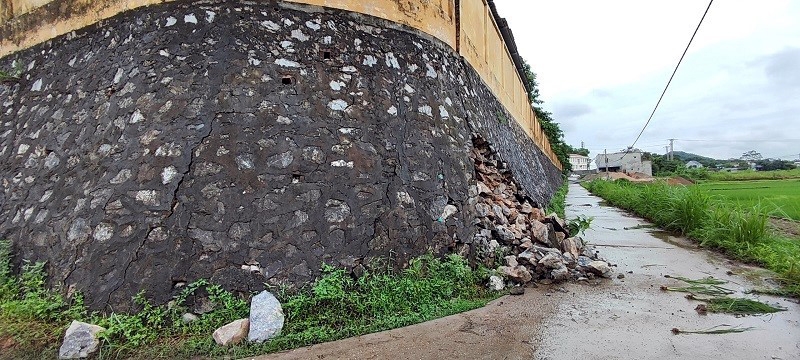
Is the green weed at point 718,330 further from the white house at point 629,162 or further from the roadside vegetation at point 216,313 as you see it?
the white house at point 629,162

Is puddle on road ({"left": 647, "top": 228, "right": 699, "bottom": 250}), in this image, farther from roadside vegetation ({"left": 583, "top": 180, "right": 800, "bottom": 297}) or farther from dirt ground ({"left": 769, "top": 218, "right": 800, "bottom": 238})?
dirt ground ({"left": 769, "top": 218, "right": 800, "bottom": 238})

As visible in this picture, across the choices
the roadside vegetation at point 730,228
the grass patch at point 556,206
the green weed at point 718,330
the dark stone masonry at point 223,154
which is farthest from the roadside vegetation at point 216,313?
the grass patch at point 556,206

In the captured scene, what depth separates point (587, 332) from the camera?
2875 mm

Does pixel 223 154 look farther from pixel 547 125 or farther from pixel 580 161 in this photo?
pixel 580 161

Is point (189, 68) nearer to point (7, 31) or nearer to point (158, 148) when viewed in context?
point (158, 148)

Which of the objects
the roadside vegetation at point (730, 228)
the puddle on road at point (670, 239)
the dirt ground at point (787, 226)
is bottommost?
the puddle on road at point (670, 239)

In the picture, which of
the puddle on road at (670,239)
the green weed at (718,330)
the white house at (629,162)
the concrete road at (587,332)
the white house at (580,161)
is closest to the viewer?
the concrete road at (587,332)

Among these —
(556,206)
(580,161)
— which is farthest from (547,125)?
(580,161)

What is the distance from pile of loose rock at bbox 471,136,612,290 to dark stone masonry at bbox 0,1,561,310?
28cm

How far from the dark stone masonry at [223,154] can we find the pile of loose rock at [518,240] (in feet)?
0.90

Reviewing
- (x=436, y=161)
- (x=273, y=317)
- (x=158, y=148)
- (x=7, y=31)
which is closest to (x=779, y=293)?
(x=436, y=161)

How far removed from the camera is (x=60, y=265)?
10.6 ft

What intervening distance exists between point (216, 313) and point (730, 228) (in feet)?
21.7

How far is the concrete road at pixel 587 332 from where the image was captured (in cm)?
255
